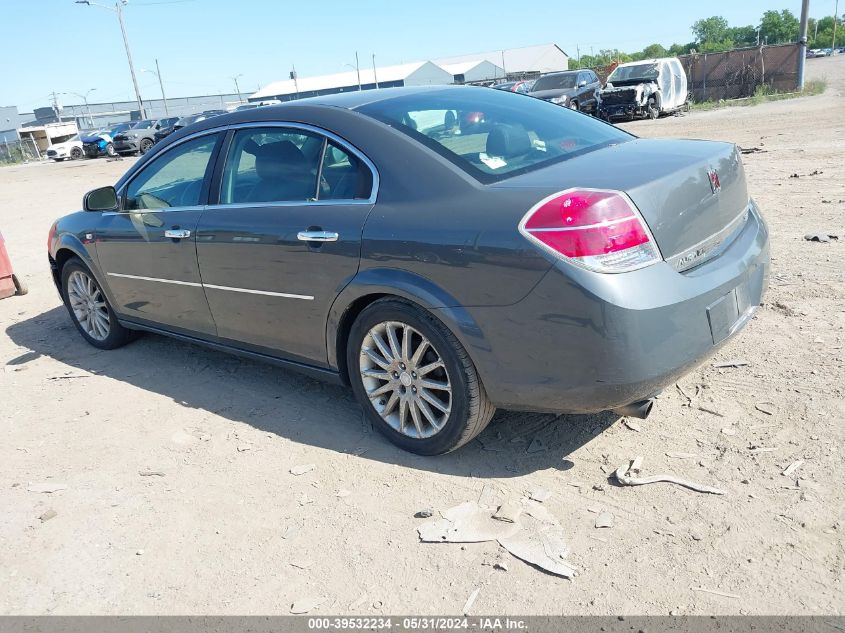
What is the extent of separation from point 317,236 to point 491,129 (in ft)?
3.45

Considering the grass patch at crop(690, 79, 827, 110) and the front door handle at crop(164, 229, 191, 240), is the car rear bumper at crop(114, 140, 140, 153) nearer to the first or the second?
the grass patch at crop(690, 79, 827, 110)

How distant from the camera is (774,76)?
3123 centimetres

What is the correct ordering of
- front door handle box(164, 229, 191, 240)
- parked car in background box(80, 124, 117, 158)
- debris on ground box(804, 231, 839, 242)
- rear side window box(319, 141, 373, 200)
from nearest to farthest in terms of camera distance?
rear side window box(319, 141, 373, 200) → front door handle box(164, 229, 191, 240) → debris on ground box(804, 231, 839, 242) → parked car in background box(80, 124, 117, 158)

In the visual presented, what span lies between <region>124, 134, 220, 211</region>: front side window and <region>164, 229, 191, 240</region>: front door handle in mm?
176

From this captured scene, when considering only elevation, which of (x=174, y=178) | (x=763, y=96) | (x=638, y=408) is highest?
(x=174, y=178)

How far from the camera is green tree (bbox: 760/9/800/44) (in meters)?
108

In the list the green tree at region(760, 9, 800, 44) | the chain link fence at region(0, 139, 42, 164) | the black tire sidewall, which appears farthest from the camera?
the green tree at region(760, 9, 800, 44)

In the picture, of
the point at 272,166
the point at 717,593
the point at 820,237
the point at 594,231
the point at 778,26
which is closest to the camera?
the point at 717,593

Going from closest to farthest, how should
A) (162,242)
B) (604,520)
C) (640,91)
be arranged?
(604,520), (162,242), (640,91)

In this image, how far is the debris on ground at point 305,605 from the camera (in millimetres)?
2637

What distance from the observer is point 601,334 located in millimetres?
2789

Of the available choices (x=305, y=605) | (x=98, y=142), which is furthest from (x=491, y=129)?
(x=98, y=142)

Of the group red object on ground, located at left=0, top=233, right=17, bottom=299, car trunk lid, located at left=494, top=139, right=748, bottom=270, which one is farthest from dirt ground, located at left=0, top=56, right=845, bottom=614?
red object on ground, located at left=0, top=233, right=17, bottom=299

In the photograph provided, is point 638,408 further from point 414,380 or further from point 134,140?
point 134,140
